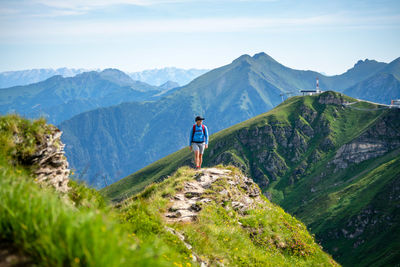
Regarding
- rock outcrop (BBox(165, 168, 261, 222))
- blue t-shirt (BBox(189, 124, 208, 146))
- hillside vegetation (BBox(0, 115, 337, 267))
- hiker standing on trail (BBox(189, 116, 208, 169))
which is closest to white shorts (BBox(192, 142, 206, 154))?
hiker standing on trail (BBox(189, 116, 208, 169))

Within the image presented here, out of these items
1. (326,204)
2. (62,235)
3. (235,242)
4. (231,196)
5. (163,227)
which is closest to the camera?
(62,235)

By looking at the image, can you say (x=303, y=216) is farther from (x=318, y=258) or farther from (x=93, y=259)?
(x=93, y=259)

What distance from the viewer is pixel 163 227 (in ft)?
36.0

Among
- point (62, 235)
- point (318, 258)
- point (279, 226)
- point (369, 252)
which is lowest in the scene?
point (369, 252)

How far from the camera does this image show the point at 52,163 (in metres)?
11.4

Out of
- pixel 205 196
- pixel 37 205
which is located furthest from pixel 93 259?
pixel 205 196

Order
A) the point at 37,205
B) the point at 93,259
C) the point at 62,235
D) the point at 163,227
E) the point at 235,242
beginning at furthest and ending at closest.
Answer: the point at 235,242 → the point at 163,227 → the point at 37,205 → the point at 62,235 → the point at 93,259

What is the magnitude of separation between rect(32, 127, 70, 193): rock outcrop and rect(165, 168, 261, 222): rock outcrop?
16.9ft

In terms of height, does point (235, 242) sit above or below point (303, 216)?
above

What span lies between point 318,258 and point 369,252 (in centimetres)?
12044

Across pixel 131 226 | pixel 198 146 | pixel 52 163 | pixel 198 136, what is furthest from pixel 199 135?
pixel 131 226

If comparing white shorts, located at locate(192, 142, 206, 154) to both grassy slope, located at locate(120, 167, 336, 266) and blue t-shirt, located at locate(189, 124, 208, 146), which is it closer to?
blue t-shirt, located at locate(189, 124, 208, 146)

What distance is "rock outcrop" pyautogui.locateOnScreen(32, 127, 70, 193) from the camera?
34.7ft

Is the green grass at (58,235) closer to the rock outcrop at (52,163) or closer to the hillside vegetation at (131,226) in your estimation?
the hillside vegetation at (131,226)
